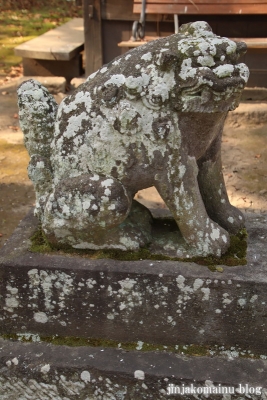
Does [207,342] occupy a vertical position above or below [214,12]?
below

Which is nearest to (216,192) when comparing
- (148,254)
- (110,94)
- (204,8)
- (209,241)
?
(209,241)

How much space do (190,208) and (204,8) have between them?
4075 millimetres

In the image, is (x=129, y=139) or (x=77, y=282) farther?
(x=77, y=282)

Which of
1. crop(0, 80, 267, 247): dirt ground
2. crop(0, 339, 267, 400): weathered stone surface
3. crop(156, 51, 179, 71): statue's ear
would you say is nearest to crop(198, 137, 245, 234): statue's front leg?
crop(156, 51, 179, 71): statue's ear

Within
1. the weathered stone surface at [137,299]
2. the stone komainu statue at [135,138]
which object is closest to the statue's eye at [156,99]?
the stone komainu statue at [135,138]

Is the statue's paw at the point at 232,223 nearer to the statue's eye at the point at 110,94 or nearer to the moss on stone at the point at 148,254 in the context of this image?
the moss on stone at the point at 148,254

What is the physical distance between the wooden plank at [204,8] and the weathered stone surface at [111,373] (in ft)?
14.3

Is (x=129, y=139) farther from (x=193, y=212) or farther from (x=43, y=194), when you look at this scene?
(x=43, y=194)

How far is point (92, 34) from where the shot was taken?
617cm

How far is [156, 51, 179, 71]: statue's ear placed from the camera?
5.97 ft

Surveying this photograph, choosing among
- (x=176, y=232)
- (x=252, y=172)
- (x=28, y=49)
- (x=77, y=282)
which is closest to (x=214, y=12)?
(x=252, y=172)

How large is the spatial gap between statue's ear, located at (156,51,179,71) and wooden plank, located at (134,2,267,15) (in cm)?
394

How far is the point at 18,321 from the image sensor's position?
7.28ft

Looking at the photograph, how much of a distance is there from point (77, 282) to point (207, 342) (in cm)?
63
